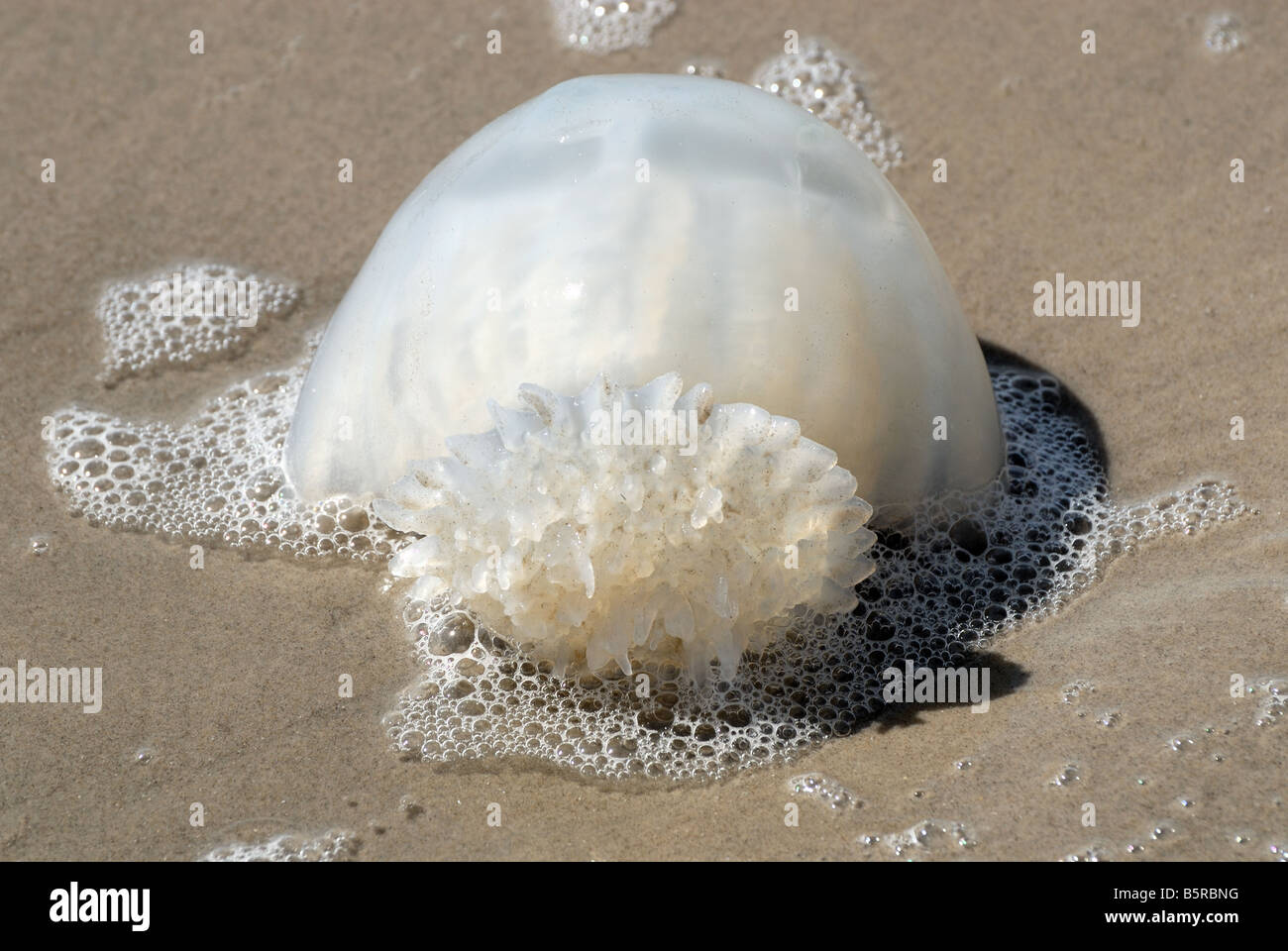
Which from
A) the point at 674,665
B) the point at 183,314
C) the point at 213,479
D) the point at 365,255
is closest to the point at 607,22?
the point at 365,255

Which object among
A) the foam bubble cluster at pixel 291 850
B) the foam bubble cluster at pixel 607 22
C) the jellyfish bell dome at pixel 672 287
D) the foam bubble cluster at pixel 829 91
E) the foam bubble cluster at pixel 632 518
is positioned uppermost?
the foam bubble cluster at pixel 607 22

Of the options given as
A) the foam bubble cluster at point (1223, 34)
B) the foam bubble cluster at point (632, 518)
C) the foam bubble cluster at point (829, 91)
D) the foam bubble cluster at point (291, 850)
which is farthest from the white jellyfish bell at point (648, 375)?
the foam bubble cluster at point (1223, 34)

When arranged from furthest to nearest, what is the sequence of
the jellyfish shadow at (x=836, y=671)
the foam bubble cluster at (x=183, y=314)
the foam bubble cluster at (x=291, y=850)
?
the foam bubble cluster at (x=183, y=314)
the jellyfish shadow at (x=836, y=671)
the foam bubble cluster at (x=291, y=850)

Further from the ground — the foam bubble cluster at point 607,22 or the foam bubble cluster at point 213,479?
the foam bubble cluster at point 607,22

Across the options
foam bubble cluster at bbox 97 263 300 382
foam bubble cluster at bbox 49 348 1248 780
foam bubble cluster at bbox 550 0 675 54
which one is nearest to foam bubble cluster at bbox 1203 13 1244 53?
foam bubble cluster at bbox 49 348 1248 780

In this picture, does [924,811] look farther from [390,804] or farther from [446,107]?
[446,107]

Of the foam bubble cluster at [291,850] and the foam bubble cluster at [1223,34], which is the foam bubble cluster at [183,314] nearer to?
the foam bubble cluster at [291,850]

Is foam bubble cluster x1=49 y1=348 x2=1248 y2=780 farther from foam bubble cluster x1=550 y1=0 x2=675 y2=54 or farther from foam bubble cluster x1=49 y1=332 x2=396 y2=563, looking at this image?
foam bubble cluster x1=550 y1=0 x2=675 y2=54
